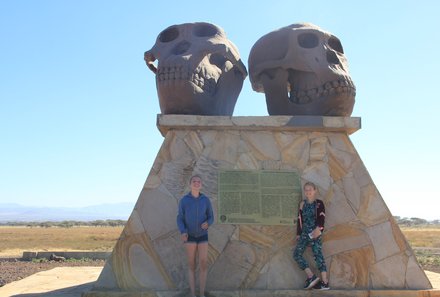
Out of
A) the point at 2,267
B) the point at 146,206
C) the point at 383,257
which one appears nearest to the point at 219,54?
the point at 146,206

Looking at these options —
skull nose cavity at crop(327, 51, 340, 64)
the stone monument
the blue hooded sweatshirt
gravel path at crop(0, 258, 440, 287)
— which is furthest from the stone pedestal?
gravel path at crop(0, 258, 440, 287)

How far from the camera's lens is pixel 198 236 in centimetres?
477

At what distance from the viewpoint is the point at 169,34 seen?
6.94 metres

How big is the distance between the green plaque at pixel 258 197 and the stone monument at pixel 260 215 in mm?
13

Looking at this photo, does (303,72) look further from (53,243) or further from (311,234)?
(53,243)

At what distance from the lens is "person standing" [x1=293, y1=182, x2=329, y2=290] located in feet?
17.3

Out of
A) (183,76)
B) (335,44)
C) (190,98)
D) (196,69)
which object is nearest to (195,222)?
(190,98)

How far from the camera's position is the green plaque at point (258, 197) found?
5.68 meters

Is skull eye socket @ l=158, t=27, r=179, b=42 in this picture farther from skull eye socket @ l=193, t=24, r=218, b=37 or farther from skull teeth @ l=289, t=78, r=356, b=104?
skull teeth @ l=289, t=78, r=356, b=104

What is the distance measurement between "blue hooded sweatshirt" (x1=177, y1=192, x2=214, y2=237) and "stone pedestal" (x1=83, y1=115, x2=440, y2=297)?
36.7 inches

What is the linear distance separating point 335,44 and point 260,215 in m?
3.00

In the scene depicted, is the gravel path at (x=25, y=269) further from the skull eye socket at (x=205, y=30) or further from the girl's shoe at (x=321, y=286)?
the girl's shoe at (x=321, y=286)

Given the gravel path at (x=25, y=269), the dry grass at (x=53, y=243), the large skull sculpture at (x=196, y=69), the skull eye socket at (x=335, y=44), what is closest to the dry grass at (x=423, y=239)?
the gravel path at (x=25, y=269)

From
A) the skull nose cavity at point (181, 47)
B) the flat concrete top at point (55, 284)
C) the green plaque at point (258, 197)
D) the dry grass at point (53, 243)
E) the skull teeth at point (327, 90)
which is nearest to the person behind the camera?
the green plaque at point (258, 197)
